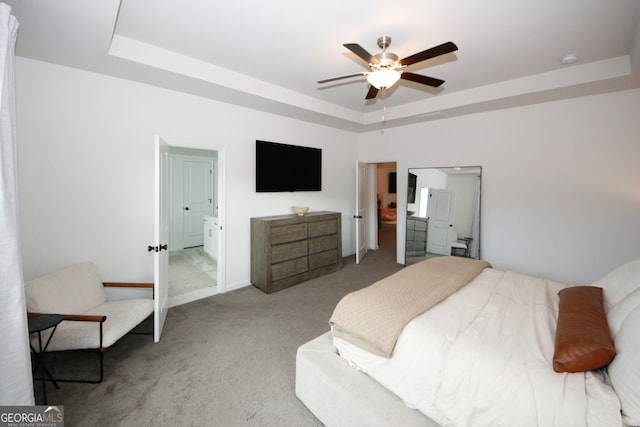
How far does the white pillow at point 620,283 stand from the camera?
1716 millimetres

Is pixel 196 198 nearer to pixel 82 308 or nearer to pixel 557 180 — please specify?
pixel 82 308

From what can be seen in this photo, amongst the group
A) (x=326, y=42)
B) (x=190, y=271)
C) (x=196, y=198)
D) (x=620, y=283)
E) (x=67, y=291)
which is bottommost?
(x=190, y=271)

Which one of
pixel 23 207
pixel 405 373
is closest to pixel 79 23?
pixel 23 207

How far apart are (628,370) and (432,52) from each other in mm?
1980

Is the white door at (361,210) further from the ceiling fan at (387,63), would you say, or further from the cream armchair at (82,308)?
the cream armchair at (82,308)

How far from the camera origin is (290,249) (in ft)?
13.3

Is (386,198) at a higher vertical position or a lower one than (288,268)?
higher

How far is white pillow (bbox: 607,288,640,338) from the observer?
1377mm

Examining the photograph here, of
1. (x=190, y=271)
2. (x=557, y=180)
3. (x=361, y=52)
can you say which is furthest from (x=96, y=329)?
(x=557, y=180)

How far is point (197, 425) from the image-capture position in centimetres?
172

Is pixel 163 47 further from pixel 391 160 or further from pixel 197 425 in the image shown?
pixel 391 160

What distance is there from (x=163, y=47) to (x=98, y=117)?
1.00 m

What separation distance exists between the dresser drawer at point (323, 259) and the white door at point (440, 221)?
1.65 meters

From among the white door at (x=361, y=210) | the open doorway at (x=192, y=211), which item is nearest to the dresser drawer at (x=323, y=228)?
the white door at (x=361, y=210)
